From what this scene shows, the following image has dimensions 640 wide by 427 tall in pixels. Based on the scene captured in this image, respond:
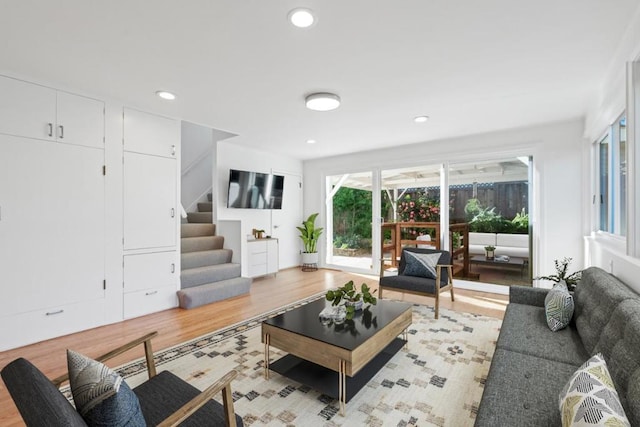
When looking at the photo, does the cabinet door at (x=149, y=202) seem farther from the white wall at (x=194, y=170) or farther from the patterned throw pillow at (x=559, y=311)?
the patterned throw pillow at (x=559, y=311)

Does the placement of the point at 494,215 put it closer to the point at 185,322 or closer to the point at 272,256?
the point at 272,256

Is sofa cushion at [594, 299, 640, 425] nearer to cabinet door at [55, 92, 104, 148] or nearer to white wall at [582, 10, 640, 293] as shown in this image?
white wall at [582, 10, 640, 293]

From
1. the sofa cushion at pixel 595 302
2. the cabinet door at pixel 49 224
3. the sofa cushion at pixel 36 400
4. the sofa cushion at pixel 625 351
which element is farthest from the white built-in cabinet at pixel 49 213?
the sofa cushion at pixel 595 302

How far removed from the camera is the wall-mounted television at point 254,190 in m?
5.27

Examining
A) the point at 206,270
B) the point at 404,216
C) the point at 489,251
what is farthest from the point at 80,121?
the point at 489,251

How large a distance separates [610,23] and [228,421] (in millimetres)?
3272

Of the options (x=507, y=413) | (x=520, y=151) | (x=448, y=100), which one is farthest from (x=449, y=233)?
(x=507, y=413)

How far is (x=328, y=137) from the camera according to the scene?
4941 mm

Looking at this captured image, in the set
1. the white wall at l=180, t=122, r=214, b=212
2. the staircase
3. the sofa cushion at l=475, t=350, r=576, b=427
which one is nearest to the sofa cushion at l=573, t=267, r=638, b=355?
the sofa cushion at l=475, t=350, r=576, b=427

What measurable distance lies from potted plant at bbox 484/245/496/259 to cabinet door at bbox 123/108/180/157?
16.1ft

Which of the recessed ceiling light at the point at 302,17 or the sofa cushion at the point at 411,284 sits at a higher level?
the recessed ceiling light at the point at 302,17

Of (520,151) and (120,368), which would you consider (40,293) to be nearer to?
(120,368)

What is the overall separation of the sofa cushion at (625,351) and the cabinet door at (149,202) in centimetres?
423

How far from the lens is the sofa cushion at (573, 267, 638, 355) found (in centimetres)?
167
